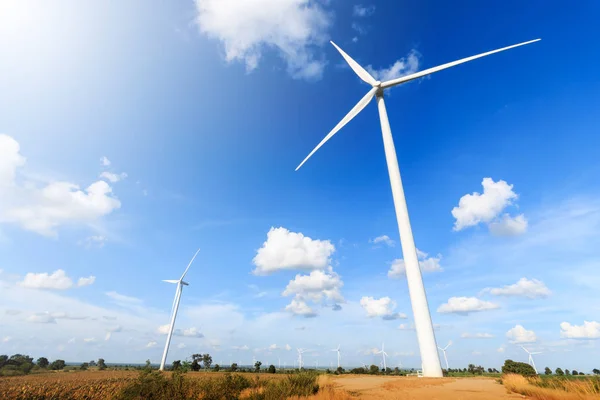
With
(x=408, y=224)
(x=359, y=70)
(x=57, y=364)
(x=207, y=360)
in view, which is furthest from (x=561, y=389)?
(x=57, y=364)

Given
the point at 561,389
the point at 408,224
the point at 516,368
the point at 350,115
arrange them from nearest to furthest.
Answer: the point at 561,389 → the point at 408,224 → the point at 350,115 → the point at 516,368

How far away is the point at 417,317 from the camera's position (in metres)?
26.7

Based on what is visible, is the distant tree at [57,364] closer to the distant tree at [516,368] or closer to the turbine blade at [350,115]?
the turbine blade at [350,115]

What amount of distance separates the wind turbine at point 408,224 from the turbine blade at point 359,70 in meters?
0.16

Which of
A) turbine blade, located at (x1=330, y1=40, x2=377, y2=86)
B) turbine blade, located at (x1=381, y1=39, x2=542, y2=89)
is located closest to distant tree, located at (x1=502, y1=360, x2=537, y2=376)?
turbine blade, located at (x1=381, y1=39, x2=542, y2=89)

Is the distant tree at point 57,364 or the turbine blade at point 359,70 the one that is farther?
the distant tree at point 57,364

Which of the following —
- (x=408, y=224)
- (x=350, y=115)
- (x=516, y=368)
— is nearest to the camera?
(x=408, y=224)

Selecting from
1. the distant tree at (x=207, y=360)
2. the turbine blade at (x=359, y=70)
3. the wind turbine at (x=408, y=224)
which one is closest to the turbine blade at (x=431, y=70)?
the wind turbine at (x=408, y=224)

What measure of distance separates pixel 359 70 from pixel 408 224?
3049 centimetres

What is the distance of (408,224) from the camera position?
99.1ft

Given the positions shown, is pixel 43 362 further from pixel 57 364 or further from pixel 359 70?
pixel 359 70

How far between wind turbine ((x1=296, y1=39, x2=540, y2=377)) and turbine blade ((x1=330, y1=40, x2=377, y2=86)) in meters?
0.16

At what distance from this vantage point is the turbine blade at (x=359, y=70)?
46.2 metres

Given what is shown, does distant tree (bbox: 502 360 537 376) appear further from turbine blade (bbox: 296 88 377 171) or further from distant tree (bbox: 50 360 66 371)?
distant tree (bbox: 50 360 66 371)
